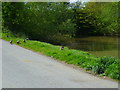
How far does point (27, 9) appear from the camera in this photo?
3338 centimetres

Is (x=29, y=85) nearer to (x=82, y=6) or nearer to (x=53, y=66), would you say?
(x=53, y=66)

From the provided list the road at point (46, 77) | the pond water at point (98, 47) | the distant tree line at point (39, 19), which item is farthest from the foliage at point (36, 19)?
the road at point (46, 77)

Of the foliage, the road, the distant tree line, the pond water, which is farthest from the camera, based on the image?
the foliage

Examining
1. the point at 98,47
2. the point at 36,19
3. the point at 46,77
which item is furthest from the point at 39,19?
the point at 46,77

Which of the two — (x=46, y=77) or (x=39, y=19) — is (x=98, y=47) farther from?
(x=46, y=77)

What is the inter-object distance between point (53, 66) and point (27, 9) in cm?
2318

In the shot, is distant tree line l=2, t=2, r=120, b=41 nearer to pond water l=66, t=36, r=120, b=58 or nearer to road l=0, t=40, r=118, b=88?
pond water l=66, t=36, r=120, b=58

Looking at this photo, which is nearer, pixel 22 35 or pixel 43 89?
pixel 43 89

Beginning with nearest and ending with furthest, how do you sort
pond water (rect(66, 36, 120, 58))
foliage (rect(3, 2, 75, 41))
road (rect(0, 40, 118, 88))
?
1. road (rect(0, 40, 118, 88))
2. pond water (rect(66, 36, 120, 58))
3. foliage (rect(3, 2, 75, 41))

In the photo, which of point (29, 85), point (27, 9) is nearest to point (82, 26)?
point (27, 9)

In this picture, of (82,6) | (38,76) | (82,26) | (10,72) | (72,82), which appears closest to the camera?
(72,82)

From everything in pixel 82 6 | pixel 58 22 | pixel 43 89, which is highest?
pixel 82 6

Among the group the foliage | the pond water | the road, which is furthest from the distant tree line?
the road

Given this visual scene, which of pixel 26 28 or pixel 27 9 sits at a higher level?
pixel 27 9
